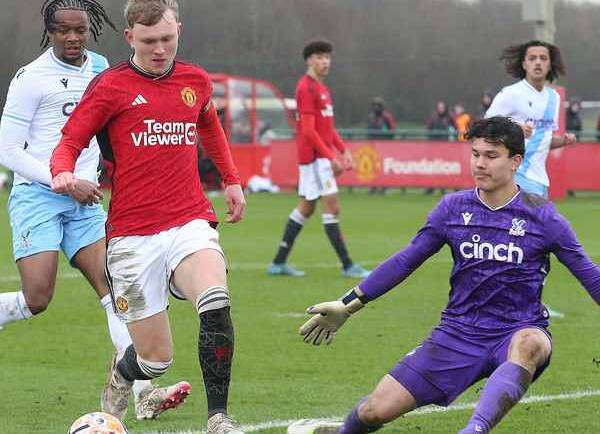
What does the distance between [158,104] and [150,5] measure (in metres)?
0.46

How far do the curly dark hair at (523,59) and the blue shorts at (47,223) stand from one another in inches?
175

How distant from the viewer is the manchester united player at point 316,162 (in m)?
14.5

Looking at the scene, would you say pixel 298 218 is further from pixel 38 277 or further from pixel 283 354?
pixel 38 277

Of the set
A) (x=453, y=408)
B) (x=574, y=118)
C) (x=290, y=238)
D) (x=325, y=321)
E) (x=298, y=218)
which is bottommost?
(x=574, y=118)

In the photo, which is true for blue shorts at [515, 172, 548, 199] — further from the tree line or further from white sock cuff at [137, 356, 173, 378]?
the tree line

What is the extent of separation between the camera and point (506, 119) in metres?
6.54

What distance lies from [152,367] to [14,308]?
5.24ft

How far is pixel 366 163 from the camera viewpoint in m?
30.1

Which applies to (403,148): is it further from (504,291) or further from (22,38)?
(504,291)

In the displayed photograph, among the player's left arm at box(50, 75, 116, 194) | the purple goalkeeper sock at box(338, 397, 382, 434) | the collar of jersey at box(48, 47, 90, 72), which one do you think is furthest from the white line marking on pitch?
the collar of jersey at box(48, 47, 90, 72)

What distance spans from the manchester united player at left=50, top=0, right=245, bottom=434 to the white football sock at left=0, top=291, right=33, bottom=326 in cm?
146

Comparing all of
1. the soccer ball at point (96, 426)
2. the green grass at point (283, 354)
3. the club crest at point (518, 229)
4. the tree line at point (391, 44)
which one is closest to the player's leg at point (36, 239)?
the green grass at point (283, 354)

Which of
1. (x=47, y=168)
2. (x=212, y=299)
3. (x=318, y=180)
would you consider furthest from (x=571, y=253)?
(x=318, y=180)

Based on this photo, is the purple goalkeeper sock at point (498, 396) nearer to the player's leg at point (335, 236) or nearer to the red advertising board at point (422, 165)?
the player's leg at point (335, 236)
